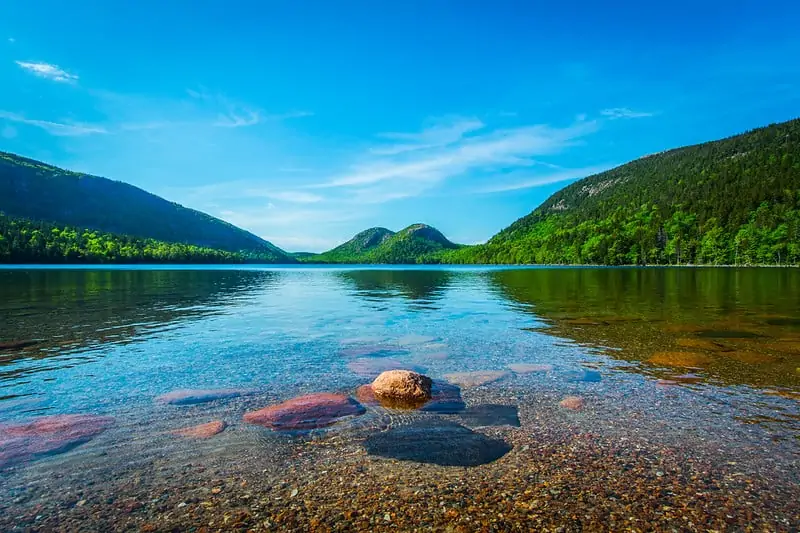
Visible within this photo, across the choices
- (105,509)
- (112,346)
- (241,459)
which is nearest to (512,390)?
(241,459)

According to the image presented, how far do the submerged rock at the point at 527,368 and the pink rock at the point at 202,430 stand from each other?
38.1 ft

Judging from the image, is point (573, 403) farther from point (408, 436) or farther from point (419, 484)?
point (419, 484)

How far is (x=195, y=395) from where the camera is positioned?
48.2 feet

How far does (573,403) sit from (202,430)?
446 inches

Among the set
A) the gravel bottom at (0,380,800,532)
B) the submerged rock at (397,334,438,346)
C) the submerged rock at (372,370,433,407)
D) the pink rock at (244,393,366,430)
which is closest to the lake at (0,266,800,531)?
the gravel bottom at (0,380,800,532)

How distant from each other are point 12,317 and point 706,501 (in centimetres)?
4417

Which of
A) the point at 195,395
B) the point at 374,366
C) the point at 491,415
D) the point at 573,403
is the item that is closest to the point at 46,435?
the point at 195,395

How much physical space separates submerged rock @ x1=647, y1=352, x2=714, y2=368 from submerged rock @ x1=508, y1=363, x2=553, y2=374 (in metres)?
5.14

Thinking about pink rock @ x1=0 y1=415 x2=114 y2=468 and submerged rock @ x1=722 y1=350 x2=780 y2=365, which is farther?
submerged rock @ x1=722 y1=350 x2=780 y2=365

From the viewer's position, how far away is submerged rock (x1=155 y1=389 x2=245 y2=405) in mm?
14055

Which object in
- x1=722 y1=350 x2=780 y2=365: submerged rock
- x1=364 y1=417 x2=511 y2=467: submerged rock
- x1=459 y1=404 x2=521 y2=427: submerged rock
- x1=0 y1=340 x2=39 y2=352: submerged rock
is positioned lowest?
x1=459 y1=404 x2=521 y2=427: submerged rock

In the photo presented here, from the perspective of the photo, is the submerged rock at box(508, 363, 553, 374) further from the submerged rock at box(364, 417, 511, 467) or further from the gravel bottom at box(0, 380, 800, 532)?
the submerged rock at box(364, 417, 511, 467)

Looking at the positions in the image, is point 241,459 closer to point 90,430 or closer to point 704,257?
point 90,430

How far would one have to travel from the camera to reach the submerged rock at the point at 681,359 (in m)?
18.4
